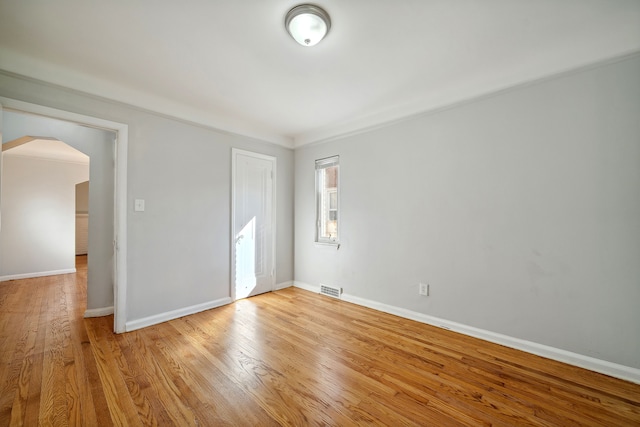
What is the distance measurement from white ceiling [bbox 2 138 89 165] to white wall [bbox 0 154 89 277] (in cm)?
8

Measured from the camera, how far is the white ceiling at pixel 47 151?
468 centimetres

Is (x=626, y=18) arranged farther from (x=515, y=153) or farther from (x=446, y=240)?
(x=446, y=240)

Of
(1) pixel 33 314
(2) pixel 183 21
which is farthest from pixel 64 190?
(2) pixel 183 21

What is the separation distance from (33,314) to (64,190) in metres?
3.54

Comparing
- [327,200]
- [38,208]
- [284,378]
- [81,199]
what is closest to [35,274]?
[38,208]

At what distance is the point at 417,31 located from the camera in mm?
1915

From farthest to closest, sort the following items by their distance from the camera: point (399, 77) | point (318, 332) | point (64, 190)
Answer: point (64, 190)
point (318, 332)
point (399, 77)

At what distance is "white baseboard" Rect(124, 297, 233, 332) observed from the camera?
275 centimetres

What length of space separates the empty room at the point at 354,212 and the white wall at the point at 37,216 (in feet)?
6.15

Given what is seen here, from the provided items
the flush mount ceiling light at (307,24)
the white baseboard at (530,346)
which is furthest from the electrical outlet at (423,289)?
the flush mount ceiling light at (307,24)

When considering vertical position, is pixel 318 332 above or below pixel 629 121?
below

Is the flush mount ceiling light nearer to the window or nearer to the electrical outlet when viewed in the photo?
the window

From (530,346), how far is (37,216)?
26.7ft

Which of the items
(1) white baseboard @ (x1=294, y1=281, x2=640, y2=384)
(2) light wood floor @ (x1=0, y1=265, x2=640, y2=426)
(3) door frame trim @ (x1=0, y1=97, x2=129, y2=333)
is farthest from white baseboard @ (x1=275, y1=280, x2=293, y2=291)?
(3) door frame trim @ (x1=0, y1=97, x2=129, y2=333)
